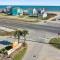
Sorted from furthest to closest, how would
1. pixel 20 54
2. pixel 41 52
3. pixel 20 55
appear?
pixel 41 52 < pixel 20 54 < pixel 20 55

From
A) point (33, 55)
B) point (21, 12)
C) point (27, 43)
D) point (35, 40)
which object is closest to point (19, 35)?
point (27, 43)

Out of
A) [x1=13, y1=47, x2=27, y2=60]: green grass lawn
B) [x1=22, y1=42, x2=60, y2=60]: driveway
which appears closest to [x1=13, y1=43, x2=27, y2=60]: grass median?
[x1=13, y1=47, x2=27, y2=60]: green grass lawn

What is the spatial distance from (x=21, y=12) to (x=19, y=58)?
103086 mm

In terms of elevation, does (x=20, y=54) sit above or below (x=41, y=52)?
above

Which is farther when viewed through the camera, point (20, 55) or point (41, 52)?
point (41, 52)

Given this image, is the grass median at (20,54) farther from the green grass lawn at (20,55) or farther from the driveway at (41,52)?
the driveway at (41,52)

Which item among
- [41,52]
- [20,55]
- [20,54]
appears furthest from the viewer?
[41,52]

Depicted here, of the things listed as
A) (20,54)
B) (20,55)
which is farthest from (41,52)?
(20,55)

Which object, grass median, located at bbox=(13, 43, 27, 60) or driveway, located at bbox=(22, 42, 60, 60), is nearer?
grass median, located at bbox=(13, 43, 27, 60)

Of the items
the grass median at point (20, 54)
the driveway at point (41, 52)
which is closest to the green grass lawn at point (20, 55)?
the grass median at point (20, 54)

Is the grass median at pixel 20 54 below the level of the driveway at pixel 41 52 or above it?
above

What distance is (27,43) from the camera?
55.0 m

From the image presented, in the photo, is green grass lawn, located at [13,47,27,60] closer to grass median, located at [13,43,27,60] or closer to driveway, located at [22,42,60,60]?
grass median, located at [13,43,27,60]

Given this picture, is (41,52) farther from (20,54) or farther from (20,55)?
(20,55)
